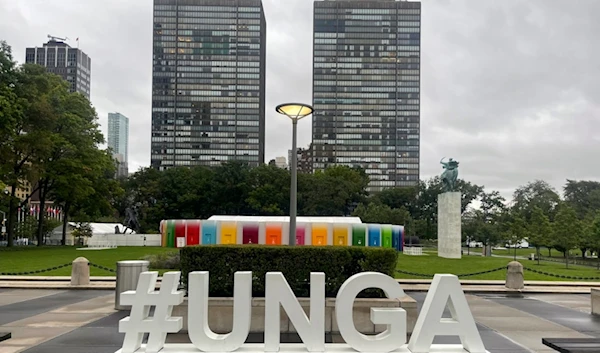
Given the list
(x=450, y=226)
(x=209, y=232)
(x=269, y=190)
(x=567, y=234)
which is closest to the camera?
(x=567, y=234)

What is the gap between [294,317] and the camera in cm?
764

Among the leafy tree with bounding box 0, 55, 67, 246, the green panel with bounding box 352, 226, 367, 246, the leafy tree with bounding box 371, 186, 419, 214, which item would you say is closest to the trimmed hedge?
the green panel with bounding box 352, 226, 367, 246

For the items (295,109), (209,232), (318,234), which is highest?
(295,109)

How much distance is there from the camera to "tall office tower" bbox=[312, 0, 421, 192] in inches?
5886

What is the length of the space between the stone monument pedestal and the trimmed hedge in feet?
95.5

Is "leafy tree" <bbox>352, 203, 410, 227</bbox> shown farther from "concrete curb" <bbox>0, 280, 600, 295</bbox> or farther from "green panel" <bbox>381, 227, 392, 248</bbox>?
"concrete curb" <bbox>0, 280, 600, 295</bbox>

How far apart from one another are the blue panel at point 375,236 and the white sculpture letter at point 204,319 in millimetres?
34476

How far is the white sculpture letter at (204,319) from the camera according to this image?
7.67 meters

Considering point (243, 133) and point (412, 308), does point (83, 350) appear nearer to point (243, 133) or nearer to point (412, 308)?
point (412, 308)

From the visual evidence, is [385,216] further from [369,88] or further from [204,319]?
[369,88]

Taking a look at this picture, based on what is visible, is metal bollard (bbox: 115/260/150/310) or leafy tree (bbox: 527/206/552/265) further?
leafy tree (bbox: 527/206/552/265)

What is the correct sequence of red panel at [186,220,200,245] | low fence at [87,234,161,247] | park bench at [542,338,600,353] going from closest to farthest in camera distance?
park bench at [542,338,600,353] → red panel at [186,220,200,245] → low fence at [87,234,161,247]

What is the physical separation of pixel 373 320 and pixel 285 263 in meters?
3.52

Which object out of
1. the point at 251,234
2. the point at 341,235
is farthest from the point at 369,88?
the point at 251,234
